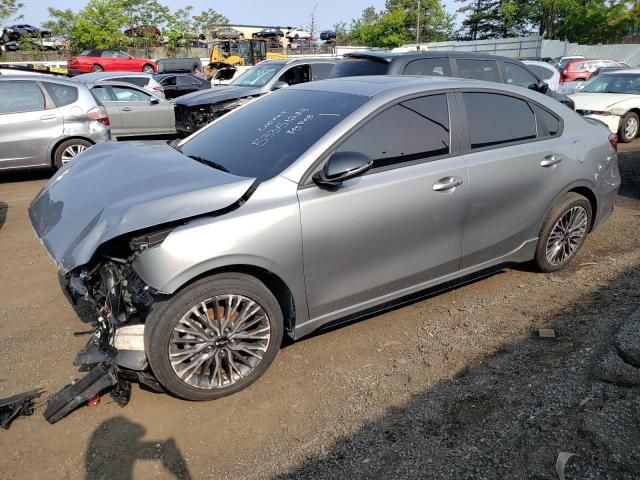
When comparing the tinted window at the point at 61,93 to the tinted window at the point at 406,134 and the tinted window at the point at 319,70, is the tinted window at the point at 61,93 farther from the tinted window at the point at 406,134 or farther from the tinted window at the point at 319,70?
the tinted window at the point at 406,134

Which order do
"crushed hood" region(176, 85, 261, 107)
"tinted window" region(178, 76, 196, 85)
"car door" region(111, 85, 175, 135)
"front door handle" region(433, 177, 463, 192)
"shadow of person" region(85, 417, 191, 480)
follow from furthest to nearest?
"tinted window" region(178, 76, 196, 85)
"car door" region(111, 85, 175, 135)
"crushed hood" region(176, 85, 261, 107)
"front door handle" region(433, 177, 463, 192)
"shadow of person" region(85, 417, 191, 480)

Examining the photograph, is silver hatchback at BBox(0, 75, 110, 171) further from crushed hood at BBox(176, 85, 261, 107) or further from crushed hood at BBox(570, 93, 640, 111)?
crushed hood at BBox(570, 93, 640, 111)

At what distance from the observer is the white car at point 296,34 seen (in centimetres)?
4344

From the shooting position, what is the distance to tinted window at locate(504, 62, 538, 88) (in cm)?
848

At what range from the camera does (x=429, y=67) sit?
7.46 meters

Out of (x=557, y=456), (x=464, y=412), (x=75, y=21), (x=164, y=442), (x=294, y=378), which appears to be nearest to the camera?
(x=557, y=456)

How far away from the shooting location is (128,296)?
9.50 ft

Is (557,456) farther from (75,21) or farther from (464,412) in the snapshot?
(75,21)

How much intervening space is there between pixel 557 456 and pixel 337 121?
2.23 meters

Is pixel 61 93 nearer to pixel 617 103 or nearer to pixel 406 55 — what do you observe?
pixel 406 55

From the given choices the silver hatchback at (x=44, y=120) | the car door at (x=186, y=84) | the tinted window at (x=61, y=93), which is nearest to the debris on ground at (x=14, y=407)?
the silver hatchback at (x=44, y=120)

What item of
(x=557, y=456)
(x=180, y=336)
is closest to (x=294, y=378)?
(x=180, y=336)

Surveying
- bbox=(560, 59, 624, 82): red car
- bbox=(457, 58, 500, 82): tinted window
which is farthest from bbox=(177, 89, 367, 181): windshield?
bbox=(560, 59, 624, 82): red car

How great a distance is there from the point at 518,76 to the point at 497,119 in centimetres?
544
